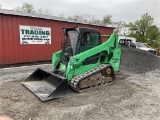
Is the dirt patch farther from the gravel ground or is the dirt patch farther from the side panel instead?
the gravel ground

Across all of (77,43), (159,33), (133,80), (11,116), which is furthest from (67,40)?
(159,33)

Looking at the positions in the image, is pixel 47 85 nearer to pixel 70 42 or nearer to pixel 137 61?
pixel 70 42

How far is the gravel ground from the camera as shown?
163 inches

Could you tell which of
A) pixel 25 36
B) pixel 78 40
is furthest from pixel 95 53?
pixel 25 36

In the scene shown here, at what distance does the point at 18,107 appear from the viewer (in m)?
4.46

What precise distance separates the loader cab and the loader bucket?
110cm

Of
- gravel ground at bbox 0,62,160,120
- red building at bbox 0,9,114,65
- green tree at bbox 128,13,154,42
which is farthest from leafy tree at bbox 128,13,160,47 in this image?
gravel ground at bbox 0,62,160,120

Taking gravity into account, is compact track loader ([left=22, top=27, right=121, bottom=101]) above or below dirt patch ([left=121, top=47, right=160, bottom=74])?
above

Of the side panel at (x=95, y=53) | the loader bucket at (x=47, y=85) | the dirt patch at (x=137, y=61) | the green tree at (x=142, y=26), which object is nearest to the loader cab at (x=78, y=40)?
the side panel at (x=95, y=53)

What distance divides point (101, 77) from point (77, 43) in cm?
146

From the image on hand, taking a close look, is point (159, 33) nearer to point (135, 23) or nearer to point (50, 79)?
point (135, 23)

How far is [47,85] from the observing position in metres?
6.00

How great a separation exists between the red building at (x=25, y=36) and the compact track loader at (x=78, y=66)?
4.61 meters

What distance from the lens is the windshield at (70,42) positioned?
6.45m
